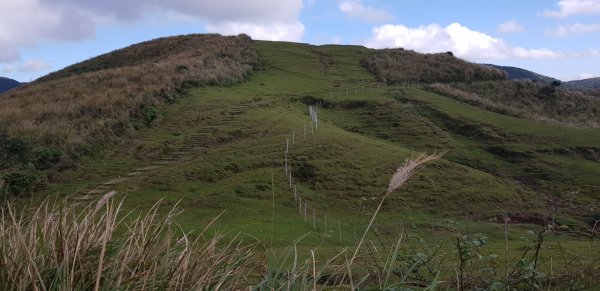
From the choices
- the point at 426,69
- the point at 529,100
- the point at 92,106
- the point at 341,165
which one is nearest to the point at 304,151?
the point at 341,165

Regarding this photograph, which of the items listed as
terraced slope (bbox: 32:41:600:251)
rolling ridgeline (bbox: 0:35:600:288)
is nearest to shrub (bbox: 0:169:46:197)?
rolling ridgeline (bbox: 0:35:600:288)

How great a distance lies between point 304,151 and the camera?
24984 mm

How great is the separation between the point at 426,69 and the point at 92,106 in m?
34.8

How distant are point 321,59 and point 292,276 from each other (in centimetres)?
5826

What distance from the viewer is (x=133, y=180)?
21.7m

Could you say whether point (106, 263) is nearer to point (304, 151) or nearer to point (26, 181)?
point (26, 181)

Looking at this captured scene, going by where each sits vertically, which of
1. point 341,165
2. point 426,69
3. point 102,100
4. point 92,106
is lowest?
point 341,165

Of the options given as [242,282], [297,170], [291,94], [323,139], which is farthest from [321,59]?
[242,282]

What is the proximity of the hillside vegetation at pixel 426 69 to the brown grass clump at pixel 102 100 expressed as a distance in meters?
12.7

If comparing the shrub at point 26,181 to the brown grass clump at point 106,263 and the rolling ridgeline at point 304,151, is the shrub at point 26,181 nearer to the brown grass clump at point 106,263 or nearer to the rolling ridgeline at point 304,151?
the rolling ridgeline at point 304,151

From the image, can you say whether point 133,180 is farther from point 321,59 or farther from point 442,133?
point 321,59

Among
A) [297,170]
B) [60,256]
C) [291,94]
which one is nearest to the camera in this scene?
[60,256]

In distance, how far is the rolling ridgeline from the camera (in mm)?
18891

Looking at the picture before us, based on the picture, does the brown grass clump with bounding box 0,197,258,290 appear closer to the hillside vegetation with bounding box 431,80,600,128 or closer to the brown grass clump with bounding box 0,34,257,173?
the brown grass clump with bounding box 0,34,257,173
